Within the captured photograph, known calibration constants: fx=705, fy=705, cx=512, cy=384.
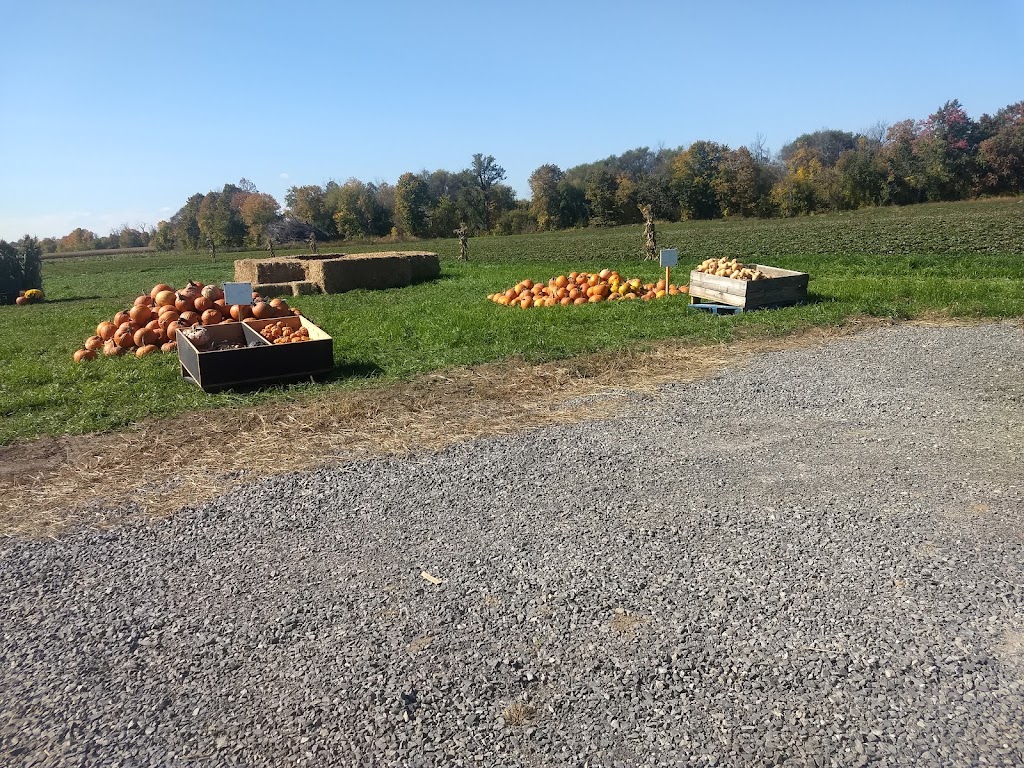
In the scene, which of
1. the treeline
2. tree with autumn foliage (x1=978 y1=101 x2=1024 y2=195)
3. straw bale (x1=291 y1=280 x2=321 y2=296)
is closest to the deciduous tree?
the treeline

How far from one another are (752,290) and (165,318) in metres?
9.46

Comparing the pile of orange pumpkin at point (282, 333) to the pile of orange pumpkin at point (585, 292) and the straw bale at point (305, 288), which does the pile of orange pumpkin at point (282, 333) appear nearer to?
the pile of orange pumpkin at point (585, 292)

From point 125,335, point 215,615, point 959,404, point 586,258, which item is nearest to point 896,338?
point 959,404

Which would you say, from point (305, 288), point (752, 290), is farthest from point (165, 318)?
point (752, 290)

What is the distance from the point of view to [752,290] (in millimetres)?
11906

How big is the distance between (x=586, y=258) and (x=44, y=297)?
20696 millimetres

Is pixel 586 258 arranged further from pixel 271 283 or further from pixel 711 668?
pixel 711 668

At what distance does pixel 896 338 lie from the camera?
9977 mm

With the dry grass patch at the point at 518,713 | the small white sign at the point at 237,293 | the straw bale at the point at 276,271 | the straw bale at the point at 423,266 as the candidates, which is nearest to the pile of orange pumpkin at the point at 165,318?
the small white sign at the point at 237,293

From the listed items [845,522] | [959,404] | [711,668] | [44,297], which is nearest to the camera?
[711,668]

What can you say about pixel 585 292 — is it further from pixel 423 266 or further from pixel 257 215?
pixel 257 215

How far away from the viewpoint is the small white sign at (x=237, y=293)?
28.6 feet

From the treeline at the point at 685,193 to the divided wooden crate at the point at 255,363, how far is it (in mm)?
59528

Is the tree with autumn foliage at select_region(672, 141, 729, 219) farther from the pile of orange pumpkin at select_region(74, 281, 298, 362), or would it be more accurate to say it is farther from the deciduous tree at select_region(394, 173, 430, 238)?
the pile of orange pumpkin at select_region(74, 281, 298, 362)
